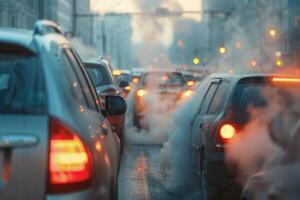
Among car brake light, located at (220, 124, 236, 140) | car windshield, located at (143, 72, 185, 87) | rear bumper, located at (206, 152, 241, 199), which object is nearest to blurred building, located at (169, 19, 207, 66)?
car windshield, located at (143, 72, 185, 87)

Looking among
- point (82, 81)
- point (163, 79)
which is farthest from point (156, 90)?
point (82, 81)

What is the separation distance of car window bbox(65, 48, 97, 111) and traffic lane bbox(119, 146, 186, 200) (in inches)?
136

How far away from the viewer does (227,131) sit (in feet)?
24.6

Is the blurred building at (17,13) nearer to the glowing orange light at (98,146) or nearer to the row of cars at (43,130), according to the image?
the glowing orange light at (98,146)

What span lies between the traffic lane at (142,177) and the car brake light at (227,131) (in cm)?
160

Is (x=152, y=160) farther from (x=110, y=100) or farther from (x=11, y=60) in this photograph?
(x=11, y=60)

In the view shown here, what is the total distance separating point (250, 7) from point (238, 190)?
5148 centimetres

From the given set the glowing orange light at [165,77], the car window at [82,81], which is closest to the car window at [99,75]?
the glowing orange light at [165,77]

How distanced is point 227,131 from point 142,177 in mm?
3284

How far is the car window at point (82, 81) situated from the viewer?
498 cm

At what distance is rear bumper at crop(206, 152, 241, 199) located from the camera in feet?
23.7

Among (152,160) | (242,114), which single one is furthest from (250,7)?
(242,114)

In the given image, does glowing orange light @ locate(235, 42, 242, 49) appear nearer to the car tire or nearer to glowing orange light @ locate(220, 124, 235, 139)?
the car tire

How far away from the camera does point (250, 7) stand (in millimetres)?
57688
